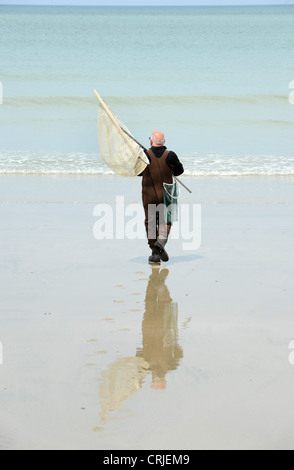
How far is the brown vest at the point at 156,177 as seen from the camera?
852cm

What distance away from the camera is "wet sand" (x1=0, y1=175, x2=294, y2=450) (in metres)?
4.39

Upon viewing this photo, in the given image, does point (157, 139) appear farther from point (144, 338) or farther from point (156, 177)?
point (144, 338)

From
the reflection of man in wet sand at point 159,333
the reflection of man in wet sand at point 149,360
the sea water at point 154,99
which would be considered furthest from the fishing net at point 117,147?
the sea water at point 154,99

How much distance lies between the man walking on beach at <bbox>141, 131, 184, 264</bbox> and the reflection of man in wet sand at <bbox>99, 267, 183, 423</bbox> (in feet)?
4.99

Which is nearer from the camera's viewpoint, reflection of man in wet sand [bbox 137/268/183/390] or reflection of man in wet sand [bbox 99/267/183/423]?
reflection of man in wet sand [bbox 99/267/183/423]

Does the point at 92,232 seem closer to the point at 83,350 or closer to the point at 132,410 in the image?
the point at 83,350

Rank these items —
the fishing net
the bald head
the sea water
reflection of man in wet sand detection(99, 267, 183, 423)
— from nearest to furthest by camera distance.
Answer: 1. reflection of man in wet sand detection(99, 267, 183, 423)
2. the fishing net
3. the bald head
4. the sea water

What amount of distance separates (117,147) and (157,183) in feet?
1.86

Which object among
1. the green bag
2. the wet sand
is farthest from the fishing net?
the wet sand

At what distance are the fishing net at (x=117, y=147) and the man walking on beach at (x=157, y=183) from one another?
0.72 feet

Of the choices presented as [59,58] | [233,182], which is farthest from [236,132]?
[59,58]

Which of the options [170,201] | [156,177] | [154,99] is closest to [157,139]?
[156,177]

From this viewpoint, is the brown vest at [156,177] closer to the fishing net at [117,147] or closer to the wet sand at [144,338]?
the fishing net at [117,147]

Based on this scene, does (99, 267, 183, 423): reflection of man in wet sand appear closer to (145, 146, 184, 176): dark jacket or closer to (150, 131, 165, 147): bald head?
(145, 146, 184, 176): dark jacket
